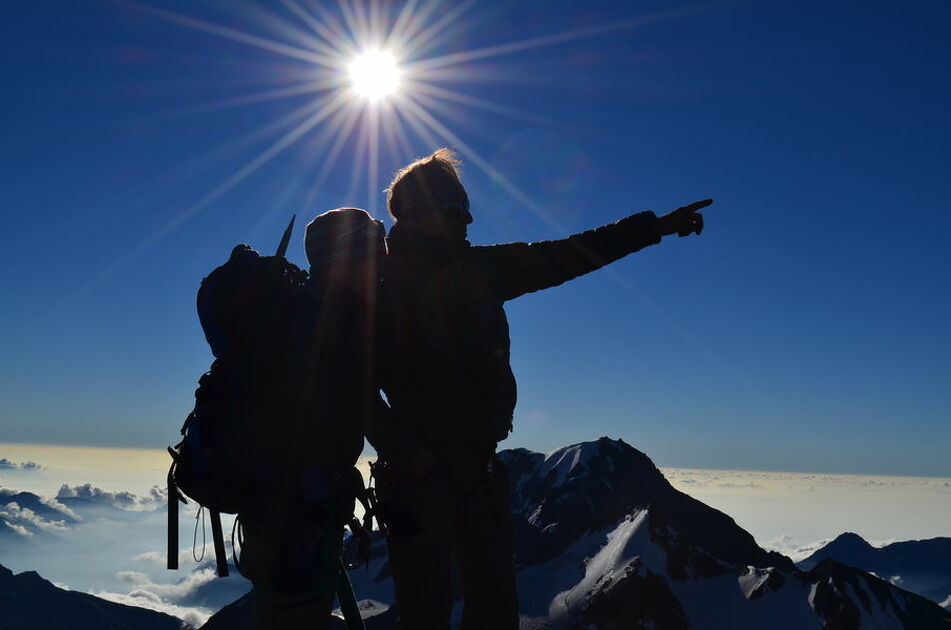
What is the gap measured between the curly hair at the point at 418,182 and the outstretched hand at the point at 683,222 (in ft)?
7.46

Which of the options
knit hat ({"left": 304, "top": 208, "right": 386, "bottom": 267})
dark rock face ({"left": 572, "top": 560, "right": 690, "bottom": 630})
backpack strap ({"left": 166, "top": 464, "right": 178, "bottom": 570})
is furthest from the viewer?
dark rock face ({"left": 572, "top": 560, "right": 690, "bottom": 630})

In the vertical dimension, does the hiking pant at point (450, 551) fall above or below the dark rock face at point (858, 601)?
above

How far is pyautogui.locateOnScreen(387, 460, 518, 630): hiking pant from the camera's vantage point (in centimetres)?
626

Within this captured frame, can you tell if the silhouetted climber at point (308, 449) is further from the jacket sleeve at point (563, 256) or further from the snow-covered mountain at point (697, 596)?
the snow-covered mountain at point (697, 596)

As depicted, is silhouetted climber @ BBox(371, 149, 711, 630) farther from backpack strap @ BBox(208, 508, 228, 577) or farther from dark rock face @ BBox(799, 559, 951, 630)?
dark rock face @ BBox(799, 559, 951, 630)

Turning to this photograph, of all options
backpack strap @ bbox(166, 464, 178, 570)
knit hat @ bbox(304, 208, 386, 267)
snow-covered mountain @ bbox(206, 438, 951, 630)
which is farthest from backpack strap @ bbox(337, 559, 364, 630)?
snow-covered mountain @ bbox(206, 438, 951, 630)

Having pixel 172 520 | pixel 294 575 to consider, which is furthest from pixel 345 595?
pixel 172 520

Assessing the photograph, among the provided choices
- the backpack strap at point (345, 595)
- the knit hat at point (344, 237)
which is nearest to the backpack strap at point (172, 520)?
the backpack strap at point (345, 595)

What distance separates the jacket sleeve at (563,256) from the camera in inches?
302

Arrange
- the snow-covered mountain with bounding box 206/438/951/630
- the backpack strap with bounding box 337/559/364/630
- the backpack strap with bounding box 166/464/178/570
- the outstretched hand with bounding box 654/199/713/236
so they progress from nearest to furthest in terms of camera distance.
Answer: the backpack strap with bounding box 337/559/364/630
the backpack strap with bounding box 166/464/178/570
the outstretched hand with bounding box 654/199/713/236
the snow-covered mountain with bounding box 206/438/951/630

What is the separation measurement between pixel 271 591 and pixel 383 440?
6.19ft

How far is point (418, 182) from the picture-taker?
7.42 m

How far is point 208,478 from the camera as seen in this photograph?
4.88 m

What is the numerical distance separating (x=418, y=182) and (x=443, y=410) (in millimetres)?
2508
